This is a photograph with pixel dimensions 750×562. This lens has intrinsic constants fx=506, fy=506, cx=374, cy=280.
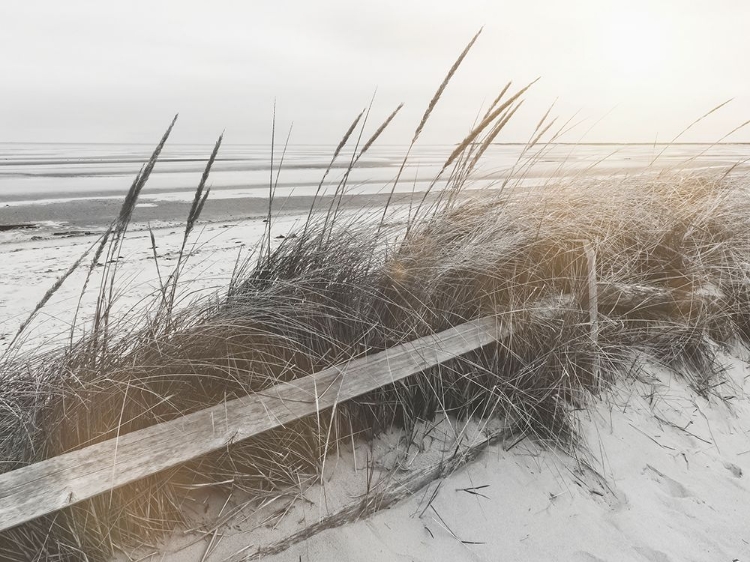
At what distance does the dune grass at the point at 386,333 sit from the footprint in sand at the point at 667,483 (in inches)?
14.2

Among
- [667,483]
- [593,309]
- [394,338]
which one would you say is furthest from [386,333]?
[667,483]

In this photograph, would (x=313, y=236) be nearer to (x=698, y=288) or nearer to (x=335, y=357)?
(x=335, y=357)

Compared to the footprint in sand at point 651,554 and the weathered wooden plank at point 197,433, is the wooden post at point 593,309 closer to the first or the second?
the weathered wooden plank at point 197,433

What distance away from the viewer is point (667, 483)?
211cm

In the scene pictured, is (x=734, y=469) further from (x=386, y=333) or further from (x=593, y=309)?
(x=386, y=333)

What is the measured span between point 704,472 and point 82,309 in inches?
153

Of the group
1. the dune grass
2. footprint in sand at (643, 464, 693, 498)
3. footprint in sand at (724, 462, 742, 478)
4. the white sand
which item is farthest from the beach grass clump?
footprint in sand at (724, 462, 742, 478)

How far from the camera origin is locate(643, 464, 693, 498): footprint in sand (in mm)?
2061

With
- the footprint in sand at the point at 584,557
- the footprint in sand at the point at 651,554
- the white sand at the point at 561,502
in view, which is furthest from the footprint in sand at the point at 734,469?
the footprint in sand at the point at 584,557

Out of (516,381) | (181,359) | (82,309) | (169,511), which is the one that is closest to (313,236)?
(181,359)

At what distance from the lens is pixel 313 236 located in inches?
94.4

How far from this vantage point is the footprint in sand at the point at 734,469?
2207mm

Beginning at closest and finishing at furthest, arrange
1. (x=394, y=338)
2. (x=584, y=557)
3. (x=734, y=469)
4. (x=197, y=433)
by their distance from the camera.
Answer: (x=197, y=433) < (x=584, y=557) < (x=394, y=338) < (x=734, y=469)

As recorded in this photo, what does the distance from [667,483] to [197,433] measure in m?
1.89
